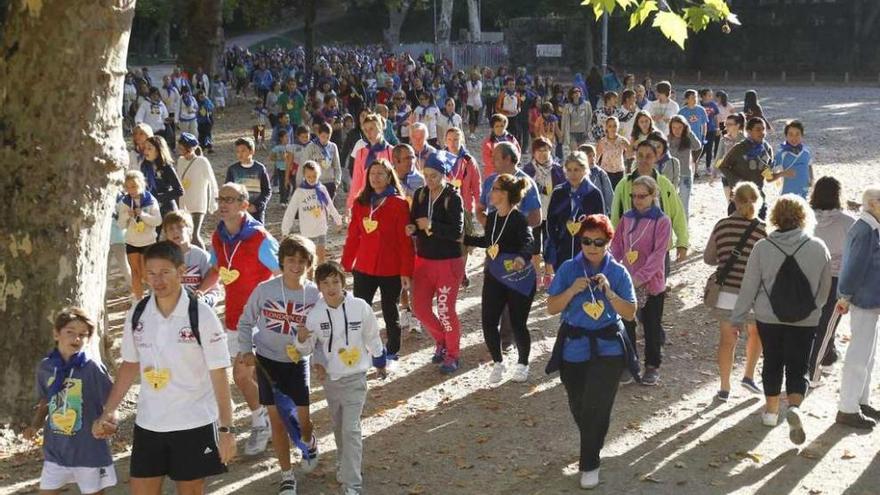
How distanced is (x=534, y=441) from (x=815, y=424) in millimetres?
2095

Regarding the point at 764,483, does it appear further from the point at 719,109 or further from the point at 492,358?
the point at 719,109

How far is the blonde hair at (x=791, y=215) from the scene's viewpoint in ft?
24.0

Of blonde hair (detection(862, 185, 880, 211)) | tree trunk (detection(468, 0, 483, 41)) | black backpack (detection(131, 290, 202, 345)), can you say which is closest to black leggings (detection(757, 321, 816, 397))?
blonde hair (detection(862, 185, 880, 211))

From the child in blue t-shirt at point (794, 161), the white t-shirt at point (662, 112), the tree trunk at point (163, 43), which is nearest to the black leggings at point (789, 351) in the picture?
the child in blue t-shirt at point (794, 161)

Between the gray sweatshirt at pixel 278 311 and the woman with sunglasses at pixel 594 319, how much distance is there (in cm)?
151

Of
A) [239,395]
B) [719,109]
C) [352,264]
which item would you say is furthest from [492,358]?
[719,109]

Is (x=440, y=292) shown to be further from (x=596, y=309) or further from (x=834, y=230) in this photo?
(x=834, y=230)

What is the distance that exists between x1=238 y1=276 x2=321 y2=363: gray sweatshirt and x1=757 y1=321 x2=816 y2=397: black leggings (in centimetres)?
315

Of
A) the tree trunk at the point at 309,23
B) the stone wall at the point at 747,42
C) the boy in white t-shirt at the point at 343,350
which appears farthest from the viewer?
the stone wall at the point at 747,42

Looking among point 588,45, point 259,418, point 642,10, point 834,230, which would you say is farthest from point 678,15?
point 588,45

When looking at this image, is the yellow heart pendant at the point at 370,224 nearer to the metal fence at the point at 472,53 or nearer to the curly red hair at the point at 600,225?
the curly red hair at the point at 600,225

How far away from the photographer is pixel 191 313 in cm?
540

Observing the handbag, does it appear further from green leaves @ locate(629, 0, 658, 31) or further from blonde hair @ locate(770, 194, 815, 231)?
green leaves @ locate(629, 0, 658, 31)

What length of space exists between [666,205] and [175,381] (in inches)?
211
